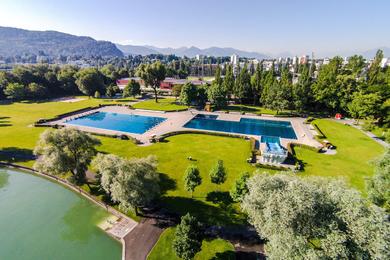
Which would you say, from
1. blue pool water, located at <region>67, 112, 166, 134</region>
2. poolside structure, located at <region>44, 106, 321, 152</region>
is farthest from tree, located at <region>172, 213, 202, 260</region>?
blue pool water, located at <region>67, 112, 166, 134</region>

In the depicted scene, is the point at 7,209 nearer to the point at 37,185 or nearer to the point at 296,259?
the point at 37,185

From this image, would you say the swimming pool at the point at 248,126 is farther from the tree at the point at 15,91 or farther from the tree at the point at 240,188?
the tree at the point at 15,91

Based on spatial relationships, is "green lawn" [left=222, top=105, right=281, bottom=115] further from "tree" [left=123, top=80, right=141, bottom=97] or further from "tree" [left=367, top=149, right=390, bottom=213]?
"tree" [left=367, top=149, right=390, bottom=213]

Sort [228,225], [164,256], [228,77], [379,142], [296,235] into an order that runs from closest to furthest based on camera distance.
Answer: [296,235] → [164,256] → [228,225] → [379,142] → [228,77]

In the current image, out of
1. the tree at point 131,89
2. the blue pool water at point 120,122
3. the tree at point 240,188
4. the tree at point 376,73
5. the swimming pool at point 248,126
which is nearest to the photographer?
the tree at point 240,188

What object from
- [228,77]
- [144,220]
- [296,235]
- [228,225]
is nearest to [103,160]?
[144,220]

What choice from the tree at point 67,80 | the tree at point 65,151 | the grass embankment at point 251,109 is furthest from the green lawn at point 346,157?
the tree at point 67,80
